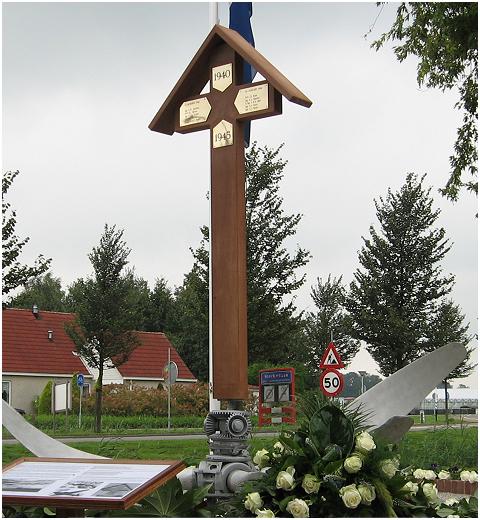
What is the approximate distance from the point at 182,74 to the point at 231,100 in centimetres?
52

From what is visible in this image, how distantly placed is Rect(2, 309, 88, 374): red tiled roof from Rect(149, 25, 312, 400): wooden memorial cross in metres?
22.9

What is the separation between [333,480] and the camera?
4051 mm

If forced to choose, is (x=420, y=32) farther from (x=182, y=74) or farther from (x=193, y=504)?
(x=193, y=504)

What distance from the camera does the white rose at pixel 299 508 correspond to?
400 centimetres

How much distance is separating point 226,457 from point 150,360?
26471 mm

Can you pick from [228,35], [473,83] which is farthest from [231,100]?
[473,83]

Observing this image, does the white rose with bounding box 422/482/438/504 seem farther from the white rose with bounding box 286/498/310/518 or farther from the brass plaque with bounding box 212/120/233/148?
the brass plaque with bounding box 212/120/233/148

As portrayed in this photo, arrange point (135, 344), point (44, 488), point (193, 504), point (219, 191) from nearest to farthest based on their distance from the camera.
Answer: point (44, 488), point (193, 504), point (219, 191), point (135, 344)

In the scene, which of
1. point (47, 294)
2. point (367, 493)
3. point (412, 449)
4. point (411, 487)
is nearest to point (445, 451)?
point (412, 449)

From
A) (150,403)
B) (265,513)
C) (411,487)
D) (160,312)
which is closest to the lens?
(265,513)

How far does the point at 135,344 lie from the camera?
2183 centimetres

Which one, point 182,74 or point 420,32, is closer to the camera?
point 182,74

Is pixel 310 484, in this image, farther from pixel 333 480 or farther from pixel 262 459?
pixel 262 459

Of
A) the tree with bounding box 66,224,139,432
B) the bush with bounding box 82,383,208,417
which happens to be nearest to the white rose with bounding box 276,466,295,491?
the tree with bounding box 66,224,139,432
